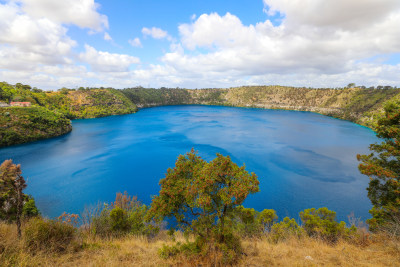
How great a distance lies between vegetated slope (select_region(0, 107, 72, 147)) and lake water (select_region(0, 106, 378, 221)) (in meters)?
4.04

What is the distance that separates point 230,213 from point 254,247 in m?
2.96

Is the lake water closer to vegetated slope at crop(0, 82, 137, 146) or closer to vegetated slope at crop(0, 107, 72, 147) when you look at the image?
vegetated slope at crop(0, 107, 72, 147)

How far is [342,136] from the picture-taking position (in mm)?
73625

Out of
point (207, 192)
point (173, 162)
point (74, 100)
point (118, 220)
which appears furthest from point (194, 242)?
point (74, 100)

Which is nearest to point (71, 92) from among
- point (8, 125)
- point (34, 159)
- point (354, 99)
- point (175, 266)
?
point (8, 125)

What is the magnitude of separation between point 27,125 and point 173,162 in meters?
58.1

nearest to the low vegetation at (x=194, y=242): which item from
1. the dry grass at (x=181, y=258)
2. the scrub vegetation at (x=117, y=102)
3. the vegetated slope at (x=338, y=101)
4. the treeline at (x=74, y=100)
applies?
the dry grass at (x=181, y=258)

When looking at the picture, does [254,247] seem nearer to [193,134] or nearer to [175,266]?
[175,266]

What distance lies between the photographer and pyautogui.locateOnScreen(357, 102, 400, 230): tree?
42.5ft

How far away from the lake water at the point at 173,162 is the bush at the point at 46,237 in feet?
67.7

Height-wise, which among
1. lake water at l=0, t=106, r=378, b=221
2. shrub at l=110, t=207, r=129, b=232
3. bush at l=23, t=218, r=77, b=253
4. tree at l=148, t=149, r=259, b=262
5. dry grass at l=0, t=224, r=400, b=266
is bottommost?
lake water at l=0, t=106, r=378, b=221

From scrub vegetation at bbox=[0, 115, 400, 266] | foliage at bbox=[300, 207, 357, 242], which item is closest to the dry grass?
scrub vegetation at bbox=[0, 115, 400, 266]

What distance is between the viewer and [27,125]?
6253 cm

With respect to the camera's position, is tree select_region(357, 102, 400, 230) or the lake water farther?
the lake water
